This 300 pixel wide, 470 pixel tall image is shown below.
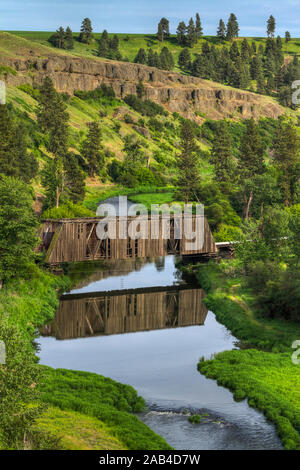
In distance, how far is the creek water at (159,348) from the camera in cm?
3080

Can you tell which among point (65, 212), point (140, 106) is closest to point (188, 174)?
point (65, 212)

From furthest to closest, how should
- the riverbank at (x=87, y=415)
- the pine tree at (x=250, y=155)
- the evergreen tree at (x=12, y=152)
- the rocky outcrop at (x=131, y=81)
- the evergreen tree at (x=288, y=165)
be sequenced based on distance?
the rocky outcrop at (x=131, y=81) → the pine tree at (x=250, y=155) → the evergreen tree at (x=288, y=165) → the evergreen tree at (x=12, y=152) → the riverbank at (x=87, y=415)

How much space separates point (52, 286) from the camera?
59.8 meters

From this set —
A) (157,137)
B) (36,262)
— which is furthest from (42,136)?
(36,262)

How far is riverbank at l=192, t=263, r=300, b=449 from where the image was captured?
3186 centimetres

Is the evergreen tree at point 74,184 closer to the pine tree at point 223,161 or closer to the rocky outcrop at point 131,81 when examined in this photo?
the pine tree at point 223,161

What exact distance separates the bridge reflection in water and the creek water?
9 centimetres

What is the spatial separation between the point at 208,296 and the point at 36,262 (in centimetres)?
1931

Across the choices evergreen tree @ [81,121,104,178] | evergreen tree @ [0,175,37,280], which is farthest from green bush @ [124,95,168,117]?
evergreen tree @ [0,175,37,280]

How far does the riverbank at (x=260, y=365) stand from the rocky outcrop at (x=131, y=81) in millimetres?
104012

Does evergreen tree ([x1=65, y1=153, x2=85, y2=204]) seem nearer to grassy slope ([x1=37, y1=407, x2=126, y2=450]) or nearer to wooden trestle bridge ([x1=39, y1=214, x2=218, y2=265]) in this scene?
wooden trestle bridge ([x1=39, y1=214, x2=218, y2=265])

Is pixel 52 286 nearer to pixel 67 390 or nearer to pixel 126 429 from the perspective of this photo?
pixel 67 390

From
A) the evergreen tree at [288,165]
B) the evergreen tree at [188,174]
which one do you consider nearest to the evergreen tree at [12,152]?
the evergreen tree at [188,174]

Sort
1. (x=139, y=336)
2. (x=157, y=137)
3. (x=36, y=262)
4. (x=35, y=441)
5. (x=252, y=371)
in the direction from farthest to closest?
(x=157, y=137) < (x=36, y=262) < (x=139, y=336) < (x=252, y=371) < (x=35, y=441)
